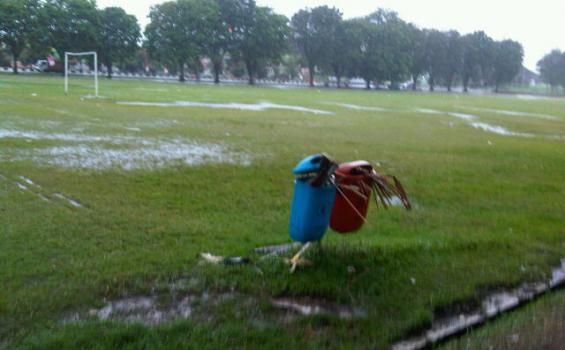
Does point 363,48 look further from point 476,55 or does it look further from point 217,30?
point 476,55

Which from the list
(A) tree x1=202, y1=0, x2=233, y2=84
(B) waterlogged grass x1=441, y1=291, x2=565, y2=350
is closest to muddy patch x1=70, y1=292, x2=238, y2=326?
(B) waterlogged grass x1=441, y1=291, x2=565, y2=350

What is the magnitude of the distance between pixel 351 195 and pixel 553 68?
106990 millimetres

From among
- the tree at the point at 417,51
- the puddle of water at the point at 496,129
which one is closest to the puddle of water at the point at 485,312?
the puddle of water at the point at 496,129

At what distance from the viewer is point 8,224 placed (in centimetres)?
616

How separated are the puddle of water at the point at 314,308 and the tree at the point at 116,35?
65155 millimetres

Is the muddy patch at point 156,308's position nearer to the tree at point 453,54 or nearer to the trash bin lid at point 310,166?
the trash bin lid at point 310,166

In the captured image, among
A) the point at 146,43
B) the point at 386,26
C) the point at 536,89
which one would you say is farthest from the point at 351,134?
the point at 536,89

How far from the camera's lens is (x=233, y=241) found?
5922 mm

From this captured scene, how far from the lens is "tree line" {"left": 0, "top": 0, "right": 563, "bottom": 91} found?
60.1 meters

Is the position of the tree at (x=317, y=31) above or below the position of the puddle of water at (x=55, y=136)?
above

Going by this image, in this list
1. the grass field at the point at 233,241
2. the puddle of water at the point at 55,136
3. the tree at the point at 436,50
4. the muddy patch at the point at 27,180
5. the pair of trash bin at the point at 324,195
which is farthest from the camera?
the tree at the point at 436,50

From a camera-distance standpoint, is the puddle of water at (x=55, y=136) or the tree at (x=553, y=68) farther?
the tree at (x=553, y=68)

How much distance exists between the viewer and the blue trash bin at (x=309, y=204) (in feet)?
15.6

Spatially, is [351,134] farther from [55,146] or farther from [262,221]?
[262,221]
